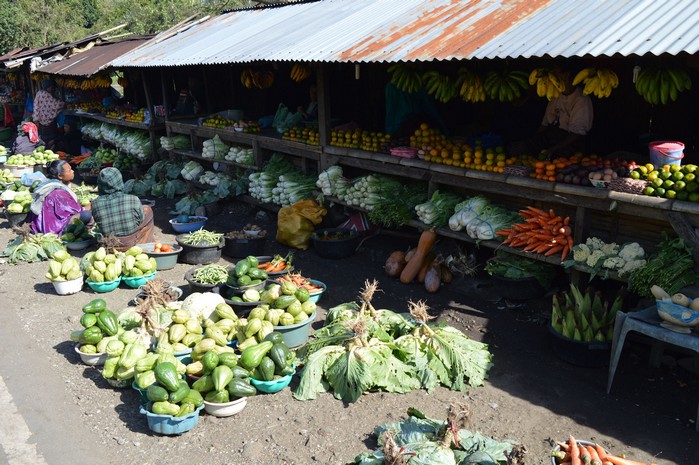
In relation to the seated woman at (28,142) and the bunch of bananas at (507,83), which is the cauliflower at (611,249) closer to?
the bunch of bananas at (507,83)

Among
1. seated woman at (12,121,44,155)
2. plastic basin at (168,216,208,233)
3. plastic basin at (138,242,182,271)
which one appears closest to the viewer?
plastic basin at (138,242,182,271)

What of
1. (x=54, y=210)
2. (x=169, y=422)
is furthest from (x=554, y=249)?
(x=54, y=210)

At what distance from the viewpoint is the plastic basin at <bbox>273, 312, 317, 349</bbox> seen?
633cm

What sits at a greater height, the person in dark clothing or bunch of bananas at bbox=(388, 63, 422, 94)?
bunch of bananas at bbox=(388, 63, 422, 94)

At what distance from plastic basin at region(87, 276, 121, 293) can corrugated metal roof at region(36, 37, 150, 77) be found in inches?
322

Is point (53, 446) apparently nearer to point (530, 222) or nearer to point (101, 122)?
point (530, 222)

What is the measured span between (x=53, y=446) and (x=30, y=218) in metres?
7.00

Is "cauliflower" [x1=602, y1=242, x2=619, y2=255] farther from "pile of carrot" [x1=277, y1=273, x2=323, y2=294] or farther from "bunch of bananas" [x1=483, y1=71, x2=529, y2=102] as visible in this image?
"pile of carrot" [x1=277, y1=273, x2=323, y2=294]

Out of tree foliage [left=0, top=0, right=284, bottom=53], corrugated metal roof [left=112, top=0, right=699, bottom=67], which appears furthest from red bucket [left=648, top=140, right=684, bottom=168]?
tree foliage [left=0, top=0, right=284, bottom=53]

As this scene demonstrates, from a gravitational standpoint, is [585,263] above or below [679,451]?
above

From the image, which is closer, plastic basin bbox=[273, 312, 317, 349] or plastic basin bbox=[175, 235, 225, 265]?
plastic basin bbox=[273, 312, 317, 349]

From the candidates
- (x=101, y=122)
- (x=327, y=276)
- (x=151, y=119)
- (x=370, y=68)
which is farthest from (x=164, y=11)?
(x=327, y=276)

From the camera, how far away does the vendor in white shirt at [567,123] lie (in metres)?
7.33

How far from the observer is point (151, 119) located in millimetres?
15258
